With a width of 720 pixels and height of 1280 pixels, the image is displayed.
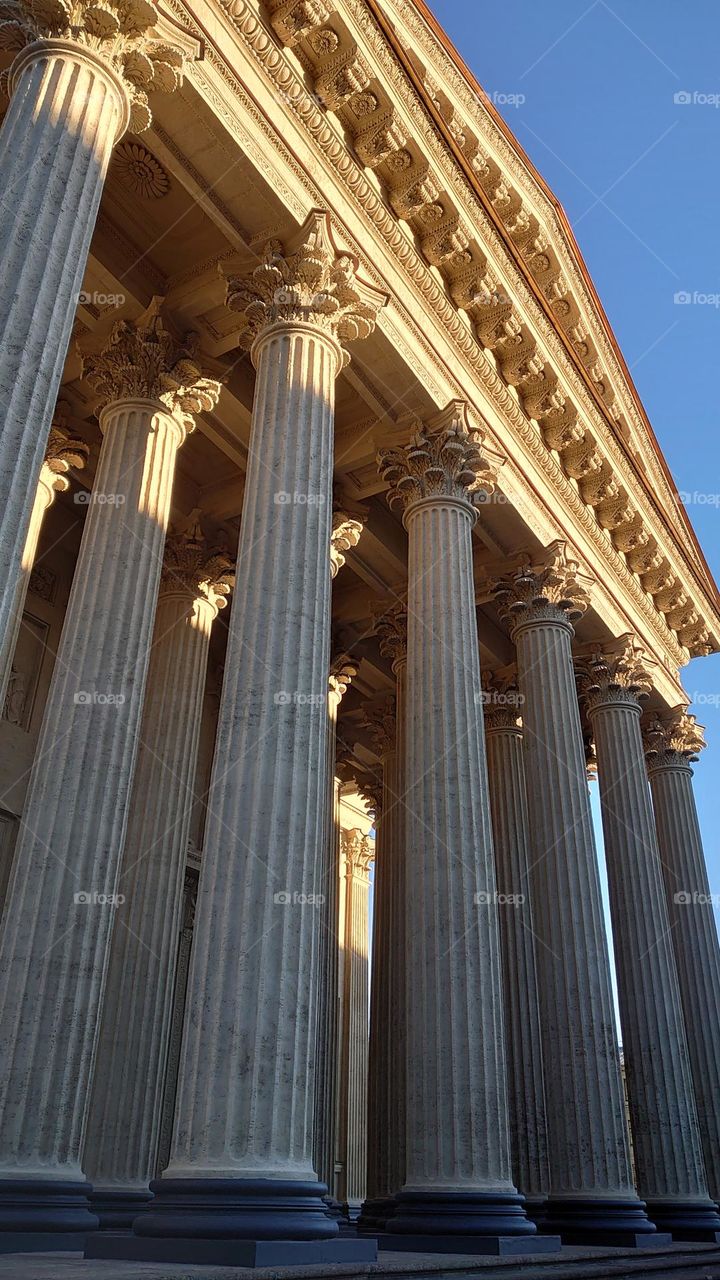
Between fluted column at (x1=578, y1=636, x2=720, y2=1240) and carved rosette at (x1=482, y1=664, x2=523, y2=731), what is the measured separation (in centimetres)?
153

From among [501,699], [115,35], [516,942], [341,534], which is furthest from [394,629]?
[115,35]

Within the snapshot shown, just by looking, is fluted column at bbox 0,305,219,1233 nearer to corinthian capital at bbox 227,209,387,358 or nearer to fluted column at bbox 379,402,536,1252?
corinthian capital at bbox 227,209,387,358

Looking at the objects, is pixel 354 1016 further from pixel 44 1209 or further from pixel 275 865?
pixel 275 865

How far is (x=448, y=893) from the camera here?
1252cm

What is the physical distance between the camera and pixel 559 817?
17.1 meters

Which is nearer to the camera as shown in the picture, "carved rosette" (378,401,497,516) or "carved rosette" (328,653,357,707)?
"carved rosette" (378,401,497,516)

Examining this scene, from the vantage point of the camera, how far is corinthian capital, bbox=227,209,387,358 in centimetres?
1241

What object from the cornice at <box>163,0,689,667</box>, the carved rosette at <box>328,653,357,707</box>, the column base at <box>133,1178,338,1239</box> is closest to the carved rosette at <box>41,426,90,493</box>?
the cornice at <box>163,0,689,667</box>

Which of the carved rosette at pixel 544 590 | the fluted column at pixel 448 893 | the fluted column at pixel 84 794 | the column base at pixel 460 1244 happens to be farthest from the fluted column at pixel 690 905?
the fluted column at pixel 84 794

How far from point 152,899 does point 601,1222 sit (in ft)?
25.8

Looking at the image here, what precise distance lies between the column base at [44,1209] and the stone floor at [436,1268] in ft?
1.35

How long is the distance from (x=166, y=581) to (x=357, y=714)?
33.8ft

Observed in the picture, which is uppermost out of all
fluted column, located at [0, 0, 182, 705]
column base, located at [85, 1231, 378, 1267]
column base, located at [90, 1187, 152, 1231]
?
fluted column, located at [0, 0, 182, 705]

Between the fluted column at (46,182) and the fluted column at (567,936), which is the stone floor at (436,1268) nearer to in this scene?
the fluted column at (567,936)
